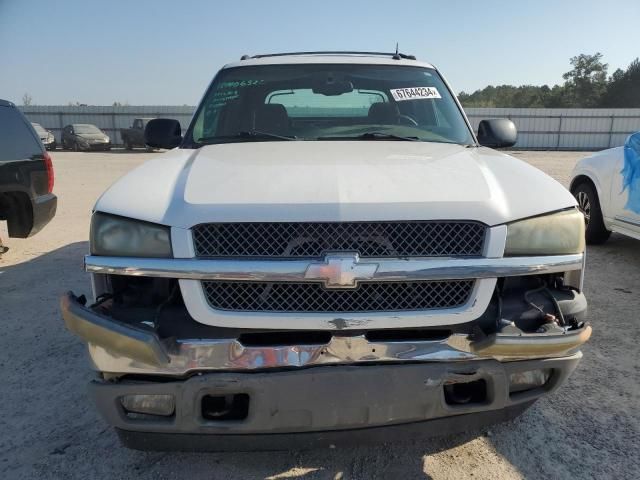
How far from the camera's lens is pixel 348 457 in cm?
244

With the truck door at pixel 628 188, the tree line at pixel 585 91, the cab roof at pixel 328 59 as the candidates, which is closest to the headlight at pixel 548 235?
the cab roof at pixel 328 59

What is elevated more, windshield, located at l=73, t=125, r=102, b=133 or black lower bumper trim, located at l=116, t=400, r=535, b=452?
windshield, located at l=73, t=125, r=102, b=133

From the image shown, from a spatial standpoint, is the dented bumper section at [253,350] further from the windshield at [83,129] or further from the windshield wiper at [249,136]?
the windshield at [83,129]

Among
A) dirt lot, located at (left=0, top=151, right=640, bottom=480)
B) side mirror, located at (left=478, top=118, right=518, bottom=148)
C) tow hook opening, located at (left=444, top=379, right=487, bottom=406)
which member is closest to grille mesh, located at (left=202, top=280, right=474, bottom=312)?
tow hook opening, located at (left=444, top=379, right=487, bottom=406)

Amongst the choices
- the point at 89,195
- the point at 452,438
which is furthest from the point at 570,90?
the point at 452,438

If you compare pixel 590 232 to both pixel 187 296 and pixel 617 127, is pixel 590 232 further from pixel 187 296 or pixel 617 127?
pixel 617 127

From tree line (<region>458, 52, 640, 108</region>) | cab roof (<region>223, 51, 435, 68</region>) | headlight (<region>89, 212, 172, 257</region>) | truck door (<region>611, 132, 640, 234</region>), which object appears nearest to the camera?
headlight (<region>89, 212, 172, 257</region>)

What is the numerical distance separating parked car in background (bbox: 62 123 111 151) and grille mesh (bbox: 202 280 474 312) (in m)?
29.0

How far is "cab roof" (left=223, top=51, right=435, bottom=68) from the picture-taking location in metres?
3.69

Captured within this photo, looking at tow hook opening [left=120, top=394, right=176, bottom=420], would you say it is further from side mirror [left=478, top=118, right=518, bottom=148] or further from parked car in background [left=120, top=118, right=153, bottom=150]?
parked car in background [left=120, top=118, right=153, bottom=150]

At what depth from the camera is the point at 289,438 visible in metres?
1.96

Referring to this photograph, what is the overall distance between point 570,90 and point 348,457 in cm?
6961

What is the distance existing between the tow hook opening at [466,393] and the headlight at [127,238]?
4.06ft

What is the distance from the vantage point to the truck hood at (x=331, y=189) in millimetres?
1938
